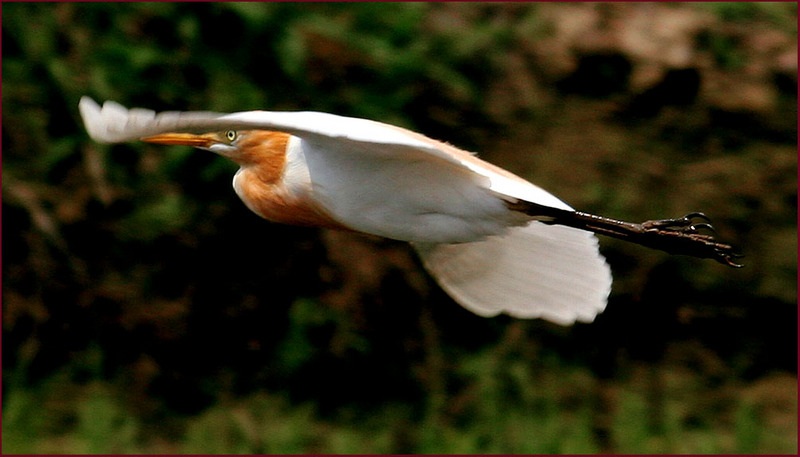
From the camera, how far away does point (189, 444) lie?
407cm

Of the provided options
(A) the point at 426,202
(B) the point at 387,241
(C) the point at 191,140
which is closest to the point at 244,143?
(C) the point at 191,140

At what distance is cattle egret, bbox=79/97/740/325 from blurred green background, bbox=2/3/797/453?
146cm

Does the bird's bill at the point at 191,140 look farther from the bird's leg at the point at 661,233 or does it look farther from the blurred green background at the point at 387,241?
the blurred green background at the point at 387,241

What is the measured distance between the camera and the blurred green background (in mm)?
4141

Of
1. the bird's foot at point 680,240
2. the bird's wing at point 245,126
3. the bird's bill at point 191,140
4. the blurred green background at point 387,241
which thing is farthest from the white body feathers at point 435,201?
the blurred green background at point 387,241

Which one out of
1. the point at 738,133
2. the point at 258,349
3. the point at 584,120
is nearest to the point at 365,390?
the point at 258,349

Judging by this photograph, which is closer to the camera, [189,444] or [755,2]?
[189,444]

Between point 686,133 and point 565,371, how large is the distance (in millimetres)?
952

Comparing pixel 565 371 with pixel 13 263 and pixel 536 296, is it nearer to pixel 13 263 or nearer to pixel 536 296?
pixel 536 296

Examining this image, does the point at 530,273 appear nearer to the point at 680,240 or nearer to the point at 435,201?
the point at 680,240

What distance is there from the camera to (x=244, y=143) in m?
2.55

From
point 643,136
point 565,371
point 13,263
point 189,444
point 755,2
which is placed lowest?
point 189,444

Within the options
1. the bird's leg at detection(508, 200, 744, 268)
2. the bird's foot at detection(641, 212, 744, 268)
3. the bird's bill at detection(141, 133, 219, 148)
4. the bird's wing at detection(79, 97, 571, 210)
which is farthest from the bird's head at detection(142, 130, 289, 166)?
the bird's foot at detection(641, 212, 744, 268)

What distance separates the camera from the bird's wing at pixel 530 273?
2.60 metres
